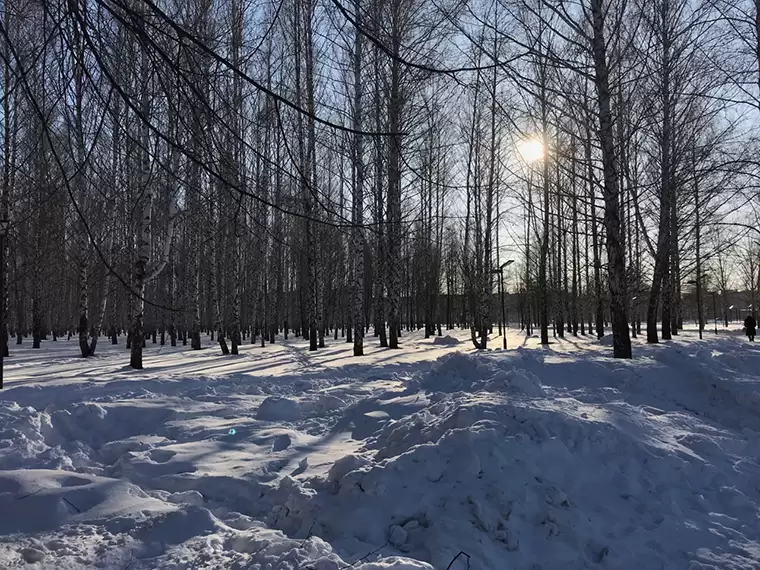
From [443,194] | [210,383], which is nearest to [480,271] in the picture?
[443,194]

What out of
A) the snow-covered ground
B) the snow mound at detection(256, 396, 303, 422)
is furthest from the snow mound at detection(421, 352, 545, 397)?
the snow mound at detection(256, 396, 303, 422)

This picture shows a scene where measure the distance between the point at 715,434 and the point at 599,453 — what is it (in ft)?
6.17

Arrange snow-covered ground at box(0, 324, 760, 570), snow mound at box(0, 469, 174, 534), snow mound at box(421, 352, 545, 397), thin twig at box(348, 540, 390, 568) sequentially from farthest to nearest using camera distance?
snow mound at box(421, 352, 545, 397) < snow mound at box(0, 469, 174, 534) < snow-covered ground at box(0, 324, 760, 570) < thin twig at box(348, 540, 390, 568)

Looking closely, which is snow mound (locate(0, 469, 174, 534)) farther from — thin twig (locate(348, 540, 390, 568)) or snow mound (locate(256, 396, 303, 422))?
snow mound (locate(256, 396, 303, 422))

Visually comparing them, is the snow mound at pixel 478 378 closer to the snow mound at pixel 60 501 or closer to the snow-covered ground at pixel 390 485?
the snow-covered ground at pixel 390 485

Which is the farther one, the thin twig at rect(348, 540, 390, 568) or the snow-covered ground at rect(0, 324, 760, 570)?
the snow-covered ground at rect(0, 324, 760, 570)

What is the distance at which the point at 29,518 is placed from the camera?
10.0ft

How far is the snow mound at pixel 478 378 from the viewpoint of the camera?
595cm

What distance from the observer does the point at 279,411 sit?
21.7ft

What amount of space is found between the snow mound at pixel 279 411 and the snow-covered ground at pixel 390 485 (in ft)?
0.11

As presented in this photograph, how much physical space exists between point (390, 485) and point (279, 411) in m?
3.41

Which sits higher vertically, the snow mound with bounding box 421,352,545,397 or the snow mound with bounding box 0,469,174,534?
the snow mound with bounding box 421,352,545,397

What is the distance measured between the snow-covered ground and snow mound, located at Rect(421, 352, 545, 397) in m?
0.08

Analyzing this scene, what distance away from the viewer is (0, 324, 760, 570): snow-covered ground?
2.86 m
